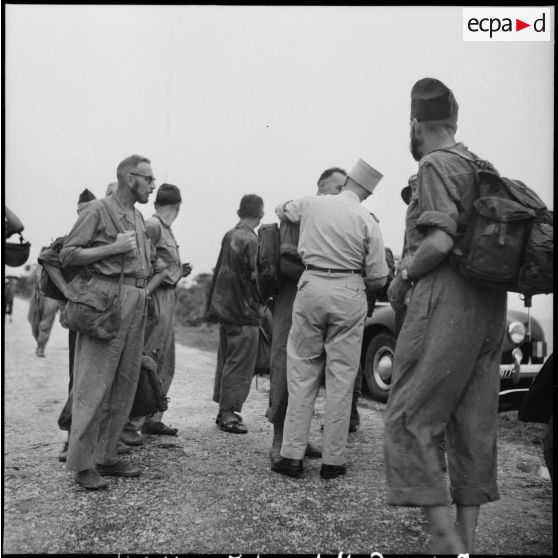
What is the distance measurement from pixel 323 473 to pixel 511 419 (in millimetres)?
2869

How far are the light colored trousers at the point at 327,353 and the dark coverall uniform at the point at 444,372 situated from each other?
133 centimetres

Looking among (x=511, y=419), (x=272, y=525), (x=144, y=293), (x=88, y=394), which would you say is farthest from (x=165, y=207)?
(x=511, y=419)

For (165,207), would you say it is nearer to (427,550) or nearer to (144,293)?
(144,293)

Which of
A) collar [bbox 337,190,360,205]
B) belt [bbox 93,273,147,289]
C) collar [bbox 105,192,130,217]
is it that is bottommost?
belt [bbox 93,273,147,289]

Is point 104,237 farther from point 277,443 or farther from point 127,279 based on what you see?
point 277,443

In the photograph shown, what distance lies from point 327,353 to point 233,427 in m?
1.56

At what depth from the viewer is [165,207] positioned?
530 cm

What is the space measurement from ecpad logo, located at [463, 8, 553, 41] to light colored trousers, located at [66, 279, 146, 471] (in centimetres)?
228

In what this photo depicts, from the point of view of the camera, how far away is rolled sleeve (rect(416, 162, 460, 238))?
8.21ft

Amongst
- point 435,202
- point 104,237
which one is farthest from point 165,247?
point 435,202

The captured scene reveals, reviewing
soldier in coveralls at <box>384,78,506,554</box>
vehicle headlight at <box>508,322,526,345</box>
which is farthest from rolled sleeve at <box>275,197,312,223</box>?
Answer: vehicle headlight at <box>508,322,526,345</box>

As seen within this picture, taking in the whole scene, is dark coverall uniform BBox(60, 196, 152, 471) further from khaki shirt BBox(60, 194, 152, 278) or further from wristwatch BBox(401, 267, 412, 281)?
wristwatch BBox(401, 267, 412, 281)

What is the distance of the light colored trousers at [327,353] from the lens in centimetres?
397

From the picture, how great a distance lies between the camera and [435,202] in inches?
101
